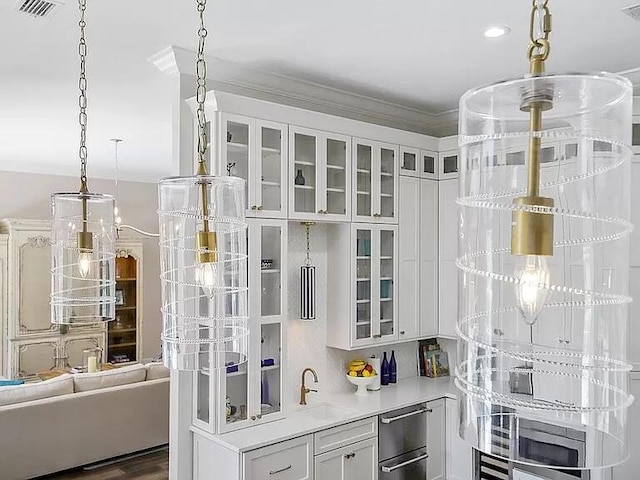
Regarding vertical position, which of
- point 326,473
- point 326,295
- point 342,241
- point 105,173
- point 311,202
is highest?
point 105,173

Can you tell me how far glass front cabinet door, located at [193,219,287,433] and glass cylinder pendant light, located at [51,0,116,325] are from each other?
56.9 inches

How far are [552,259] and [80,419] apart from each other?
490 centimetres

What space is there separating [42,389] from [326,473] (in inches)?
105

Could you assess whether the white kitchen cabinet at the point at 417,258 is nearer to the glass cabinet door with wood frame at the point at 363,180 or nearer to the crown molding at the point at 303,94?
the glass cabinet door with wood frame at the point at 363,180

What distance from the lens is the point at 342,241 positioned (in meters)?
3.99

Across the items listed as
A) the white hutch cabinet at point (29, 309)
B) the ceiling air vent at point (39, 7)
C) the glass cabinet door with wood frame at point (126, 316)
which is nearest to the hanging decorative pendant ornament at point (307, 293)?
the ceiling air vent at point (39, 7)

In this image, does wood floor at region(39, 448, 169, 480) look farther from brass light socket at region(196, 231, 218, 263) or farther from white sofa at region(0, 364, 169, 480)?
brass light socket at region(196, 231, 218, 263)

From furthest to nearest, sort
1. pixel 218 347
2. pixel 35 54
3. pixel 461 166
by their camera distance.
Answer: pixel 35 54 < pixel 218 347 < pixel 461 166

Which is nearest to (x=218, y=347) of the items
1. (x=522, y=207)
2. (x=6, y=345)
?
(x=522, y=207)

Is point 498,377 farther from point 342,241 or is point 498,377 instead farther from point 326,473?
point 342,241

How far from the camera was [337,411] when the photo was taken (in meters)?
3.82

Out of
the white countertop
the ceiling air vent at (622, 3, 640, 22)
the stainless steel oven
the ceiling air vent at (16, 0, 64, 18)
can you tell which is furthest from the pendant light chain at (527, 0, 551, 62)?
the white countertop

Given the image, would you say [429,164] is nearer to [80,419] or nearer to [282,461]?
[282,461]

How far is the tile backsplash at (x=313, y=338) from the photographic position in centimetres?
393
